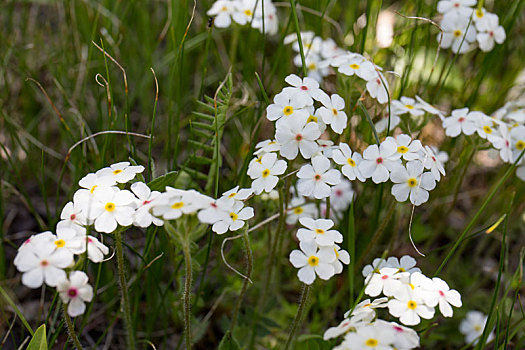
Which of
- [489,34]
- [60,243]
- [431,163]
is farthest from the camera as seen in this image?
[489,34]

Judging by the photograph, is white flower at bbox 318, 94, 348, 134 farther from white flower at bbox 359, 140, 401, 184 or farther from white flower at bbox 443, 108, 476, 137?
white flower at bbox 443, 108, 476, 137

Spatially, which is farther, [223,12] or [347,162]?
[223,12]

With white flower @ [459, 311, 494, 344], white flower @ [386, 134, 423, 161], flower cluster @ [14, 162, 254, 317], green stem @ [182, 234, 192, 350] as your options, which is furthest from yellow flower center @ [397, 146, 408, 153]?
white flower @ [459, 311, 494, 344]

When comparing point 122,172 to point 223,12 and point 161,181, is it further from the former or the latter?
point 223,12

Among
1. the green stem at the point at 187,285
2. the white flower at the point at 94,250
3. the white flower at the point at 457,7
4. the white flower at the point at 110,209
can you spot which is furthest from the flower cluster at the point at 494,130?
the white flower at the point at 94,250

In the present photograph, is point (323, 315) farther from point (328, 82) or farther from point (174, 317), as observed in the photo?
point (328, 82)

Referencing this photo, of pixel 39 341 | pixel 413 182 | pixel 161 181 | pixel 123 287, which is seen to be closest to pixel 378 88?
pixel 413 182
